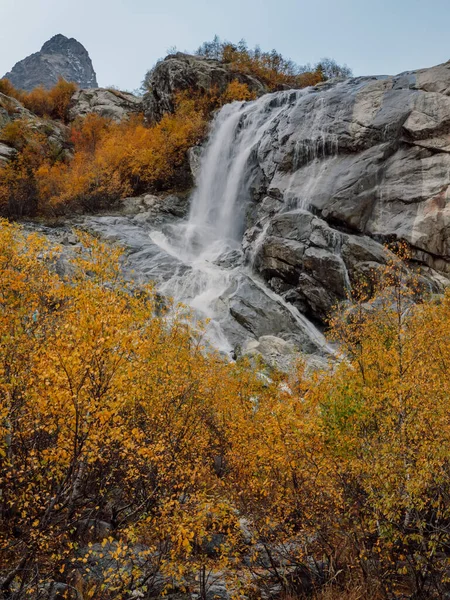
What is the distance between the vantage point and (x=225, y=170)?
41031mm

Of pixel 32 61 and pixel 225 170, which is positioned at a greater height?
pixel 32 61

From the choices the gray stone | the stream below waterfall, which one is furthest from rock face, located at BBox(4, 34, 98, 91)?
the gray stone

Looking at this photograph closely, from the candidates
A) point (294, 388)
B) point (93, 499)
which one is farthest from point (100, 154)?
point (93, 499)

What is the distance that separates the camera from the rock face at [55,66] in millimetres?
137125

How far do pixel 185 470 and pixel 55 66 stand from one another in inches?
6872

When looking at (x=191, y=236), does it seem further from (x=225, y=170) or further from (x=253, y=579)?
(x=253, y=579)

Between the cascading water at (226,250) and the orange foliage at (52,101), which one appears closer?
the cascading water at (226,250)

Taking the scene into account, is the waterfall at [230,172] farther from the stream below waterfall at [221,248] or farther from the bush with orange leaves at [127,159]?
the bush with orange leaves at [127,159]

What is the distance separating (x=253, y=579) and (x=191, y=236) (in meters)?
31.3

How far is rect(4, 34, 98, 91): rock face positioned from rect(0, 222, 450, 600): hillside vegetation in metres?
148

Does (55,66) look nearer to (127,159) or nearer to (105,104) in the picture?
(105,104)

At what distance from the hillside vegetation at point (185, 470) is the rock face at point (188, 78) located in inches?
1856

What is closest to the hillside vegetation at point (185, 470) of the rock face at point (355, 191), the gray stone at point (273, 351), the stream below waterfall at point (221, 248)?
the gray stone at point (273, 351)

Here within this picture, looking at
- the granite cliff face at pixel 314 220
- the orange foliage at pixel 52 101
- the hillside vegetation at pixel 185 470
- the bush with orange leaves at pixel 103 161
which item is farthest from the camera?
the orange foliage at pixel 52 101
